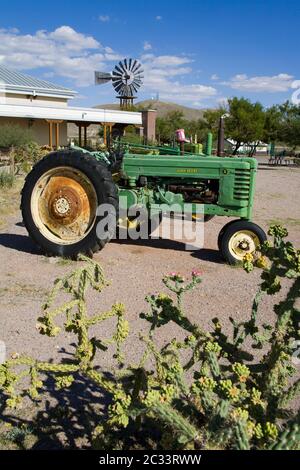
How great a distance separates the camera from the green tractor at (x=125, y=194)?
572 centimetres

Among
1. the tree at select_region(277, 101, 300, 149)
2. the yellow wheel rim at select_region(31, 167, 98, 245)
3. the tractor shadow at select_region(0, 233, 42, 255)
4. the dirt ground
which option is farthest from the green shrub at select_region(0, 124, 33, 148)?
the tree at select_region(277, 101, 300, 149)

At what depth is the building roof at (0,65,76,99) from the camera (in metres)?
26.8

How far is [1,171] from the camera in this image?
39.4ft

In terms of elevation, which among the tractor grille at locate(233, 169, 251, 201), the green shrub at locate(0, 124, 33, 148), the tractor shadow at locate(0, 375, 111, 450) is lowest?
the tractor shadow at locate(0, 375, 111, 450)

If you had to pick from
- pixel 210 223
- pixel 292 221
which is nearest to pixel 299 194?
pixel 292 221

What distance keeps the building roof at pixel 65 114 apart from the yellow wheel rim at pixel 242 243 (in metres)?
21.1

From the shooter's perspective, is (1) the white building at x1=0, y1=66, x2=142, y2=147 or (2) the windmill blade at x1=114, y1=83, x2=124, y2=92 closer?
(1) the white building at x1=0, y1=66, x2=142, y2=147

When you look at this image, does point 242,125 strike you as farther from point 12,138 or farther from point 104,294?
point 104,294

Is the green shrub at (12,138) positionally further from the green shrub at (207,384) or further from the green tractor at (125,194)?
the green shrub at (207,384)

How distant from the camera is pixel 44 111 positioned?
2494 centimetres

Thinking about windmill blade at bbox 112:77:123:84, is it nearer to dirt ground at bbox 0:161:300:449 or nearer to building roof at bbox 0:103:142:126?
building roof at bbox 0:103:142:126

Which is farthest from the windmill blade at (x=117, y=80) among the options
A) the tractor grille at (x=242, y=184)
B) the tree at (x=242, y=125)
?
the tractor grille at (x=242, y=184)

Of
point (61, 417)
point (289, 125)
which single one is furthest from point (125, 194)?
point (289, 125)

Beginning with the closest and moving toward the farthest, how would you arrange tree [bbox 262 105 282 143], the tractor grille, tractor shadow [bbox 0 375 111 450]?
tractor shadow [bbox 0 375 111 450] → the tractor grille → tree [bbox 262 105 282 143]
